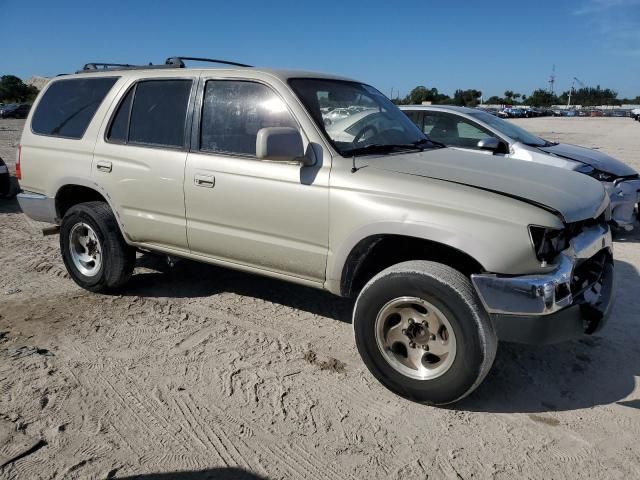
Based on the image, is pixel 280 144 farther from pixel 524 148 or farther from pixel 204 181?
pixel 524 148

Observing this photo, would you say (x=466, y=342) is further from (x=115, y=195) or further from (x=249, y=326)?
(x=115, y=195)

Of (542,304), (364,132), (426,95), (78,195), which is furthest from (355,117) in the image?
(426,95)

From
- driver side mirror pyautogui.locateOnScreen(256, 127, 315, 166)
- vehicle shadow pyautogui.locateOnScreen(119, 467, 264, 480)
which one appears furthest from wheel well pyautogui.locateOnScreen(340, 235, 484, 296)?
vehicle shadow pyautogui.locateOnScreen(119, 467, 264, 480)

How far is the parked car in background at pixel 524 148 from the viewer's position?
651 cm

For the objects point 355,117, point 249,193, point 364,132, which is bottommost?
point 249,193

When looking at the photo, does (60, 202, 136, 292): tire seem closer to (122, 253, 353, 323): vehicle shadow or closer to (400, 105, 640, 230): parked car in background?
(122, 253, 353, 323): vehicle shadow

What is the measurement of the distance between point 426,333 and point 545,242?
2.71 ft

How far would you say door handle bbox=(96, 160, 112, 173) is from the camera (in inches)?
171

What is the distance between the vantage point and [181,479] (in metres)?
2.48

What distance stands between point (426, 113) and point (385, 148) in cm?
391

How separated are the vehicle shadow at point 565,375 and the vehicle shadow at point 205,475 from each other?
129cm

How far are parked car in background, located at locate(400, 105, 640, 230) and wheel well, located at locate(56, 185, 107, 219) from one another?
4.27 metres

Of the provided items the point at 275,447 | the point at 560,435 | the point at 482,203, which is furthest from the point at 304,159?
the point at 560,435

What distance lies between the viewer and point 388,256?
351 centimetres
